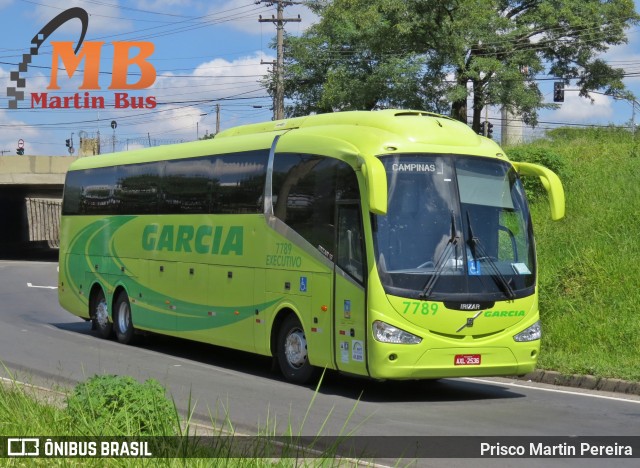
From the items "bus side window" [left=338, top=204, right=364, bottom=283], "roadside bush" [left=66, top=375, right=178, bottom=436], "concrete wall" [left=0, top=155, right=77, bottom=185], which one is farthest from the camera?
"concrete wall" [left=0, top=155, right=77, bottom=185]

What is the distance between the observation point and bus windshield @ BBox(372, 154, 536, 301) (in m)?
13.1

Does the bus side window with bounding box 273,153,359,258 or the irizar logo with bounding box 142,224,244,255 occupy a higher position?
the bus side window with bounding box 273,153,359,258

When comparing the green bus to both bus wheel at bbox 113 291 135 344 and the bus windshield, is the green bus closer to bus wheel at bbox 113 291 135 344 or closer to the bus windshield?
the bus windshield

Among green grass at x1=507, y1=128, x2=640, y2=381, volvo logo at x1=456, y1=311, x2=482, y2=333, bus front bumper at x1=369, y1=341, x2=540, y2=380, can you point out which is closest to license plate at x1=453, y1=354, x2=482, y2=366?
bus front bumper at x1=369, y1=341, x2=540, y2=380

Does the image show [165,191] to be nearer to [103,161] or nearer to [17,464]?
[103,161]

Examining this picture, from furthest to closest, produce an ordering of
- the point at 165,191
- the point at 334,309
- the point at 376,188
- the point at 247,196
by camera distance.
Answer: the point at 165,191
the point at 247,196
the point at 334,309
the point at 376,188

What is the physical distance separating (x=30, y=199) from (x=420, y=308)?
56698mm

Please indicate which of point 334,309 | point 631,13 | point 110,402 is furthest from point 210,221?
point 631,13

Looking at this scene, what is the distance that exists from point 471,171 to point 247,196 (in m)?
3.92

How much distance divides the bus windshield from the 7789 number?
0.08m

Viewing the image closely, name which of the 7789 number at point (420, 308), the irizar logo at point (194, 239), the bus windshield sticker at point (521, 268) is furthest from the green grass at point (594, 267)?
the irizar logo at point (194, 239)

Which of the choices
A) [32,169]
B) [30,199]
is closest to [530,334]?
[32,169]

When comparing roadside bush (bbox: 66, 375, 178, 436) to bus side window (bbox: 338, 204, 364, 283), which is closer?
roadside bush (bbox: 66, 375, 178, 436)

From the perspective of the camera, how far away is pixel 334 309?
541 inches
